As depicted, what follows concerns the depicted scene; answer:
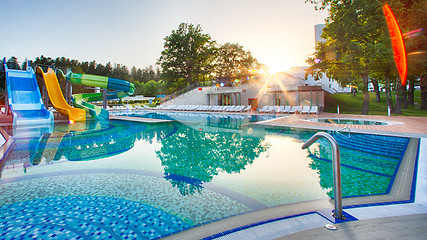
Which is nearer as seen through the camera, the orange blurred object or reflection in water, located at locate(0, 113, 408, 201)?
reflection in water, located at locate(0, 113, 408, 201)

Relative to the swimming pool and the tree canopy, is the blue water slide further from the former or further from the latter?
the tree canopy

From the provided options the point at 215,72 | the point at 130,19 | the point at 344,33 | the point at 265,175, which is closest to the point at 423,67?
the point at 344,33

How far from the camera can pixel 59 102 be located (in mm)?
19250

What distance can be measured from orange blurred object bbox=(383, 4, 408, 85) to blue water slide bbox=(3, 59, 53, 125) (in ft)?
81.8

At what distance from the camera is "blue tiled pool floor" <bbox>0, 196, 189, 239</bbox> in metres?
3.09

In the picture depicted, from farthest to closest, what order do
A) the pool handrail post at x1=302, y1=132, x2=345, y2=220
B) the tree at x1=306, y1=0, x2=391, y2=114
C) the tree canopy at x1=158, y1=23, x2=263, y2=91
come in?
1. the tree canopy at x1=158, y1=23, x2=263, y2=91
2. the tree at x1=306, y1=0, x2=391, y2=114
3. the pool handrail post at x1=302, y1=132, x2=345, y2=220

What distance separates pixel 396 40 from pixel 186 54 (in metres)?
32.7

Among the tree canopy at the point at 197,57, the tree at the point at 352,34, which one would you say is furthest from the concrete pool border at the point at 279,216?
the tree canopy at the point at 197,57

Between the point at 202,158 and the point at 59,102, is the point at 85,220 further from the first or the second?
the point at 59,102

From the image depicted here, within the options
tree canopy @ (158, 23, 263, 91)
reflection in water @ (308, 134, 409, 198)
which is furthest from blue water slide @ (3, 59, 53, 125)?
tree canopy @ (158, 23, 263, 91)

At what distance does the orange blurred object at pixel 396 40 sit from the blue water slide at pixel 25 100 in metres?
24.9

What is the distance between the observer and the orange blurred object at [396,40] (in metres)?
14.5

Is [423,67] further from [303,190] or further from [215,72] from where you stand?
[215,72]

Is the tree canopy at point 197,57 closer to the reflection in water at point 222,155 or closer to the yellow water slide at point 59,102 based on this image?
the yellow water slide at point 59,102
